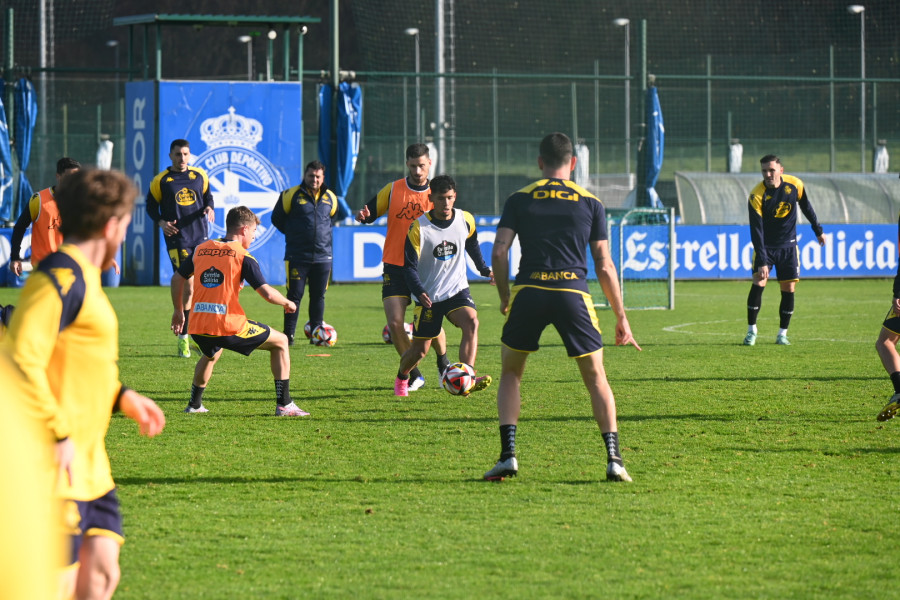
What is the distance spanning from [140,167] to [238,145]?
2020 mm

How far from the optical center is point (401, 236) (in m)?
9.98

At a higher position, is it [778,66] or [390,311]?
[778,66]

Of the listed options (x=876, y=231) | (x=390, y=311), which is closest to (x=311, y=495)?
(x=390, y=311)

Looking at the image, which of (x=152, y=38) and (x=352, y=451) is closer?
(x=352, y=451)

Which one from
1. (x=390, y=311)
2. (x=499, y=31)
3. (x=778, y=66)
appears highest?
(x=499, y=31)

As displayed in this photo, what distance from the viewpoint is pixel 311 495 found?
602 cm

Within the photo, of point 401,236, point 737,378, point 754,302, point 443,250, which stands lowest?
point 737,378

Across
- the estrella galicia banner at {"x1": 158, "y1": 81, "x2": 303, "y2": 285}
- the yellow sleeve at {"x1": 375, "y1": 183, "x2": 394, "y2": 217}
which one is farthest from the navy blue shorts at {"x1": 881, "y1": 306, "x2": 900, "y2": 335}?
the estrella galicia banner at {"x1": 158, "y1": 81, "x2": 303, "y2": 285}

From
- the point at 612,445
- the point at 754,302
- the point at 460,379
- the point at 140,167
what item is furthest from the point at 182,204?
the point at 140,167

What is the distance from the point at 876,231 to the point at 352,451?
2165 cm

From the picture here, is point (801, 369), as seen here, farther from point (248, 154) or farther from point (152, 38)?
point (152, 38)

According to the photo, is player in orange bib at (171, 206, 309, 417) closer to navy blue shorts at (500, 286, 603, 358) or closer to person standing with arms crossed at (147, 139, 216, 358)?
navy blue shorts at (500, 286, 603, 358)

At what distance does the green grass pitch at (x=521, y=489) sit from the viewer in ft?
14.9

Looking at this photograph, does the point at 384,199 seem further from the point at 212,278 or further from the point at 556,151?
the point at 556,151
